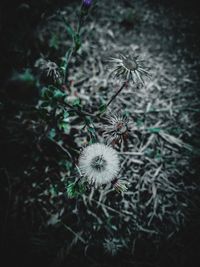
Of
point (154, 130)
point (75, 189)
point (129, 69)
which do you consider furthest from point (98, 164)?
point (154, 130)

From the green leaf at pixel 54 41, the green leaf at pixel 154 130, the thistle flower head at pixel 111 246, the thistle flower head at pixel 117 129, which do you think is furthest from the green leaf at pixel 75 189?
the green leaf at pixel 54 41

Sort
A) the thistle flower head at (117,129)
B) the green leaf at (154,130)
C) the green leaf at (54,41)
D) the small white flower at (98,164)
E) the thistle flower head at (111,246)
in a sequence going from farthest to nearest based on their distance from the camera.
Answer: the green leaf at (54,41) → the green leaf at (154,130) → the thistle flower head at (111,246) → the thistle flower head at (117,129) → the small white flower at (98,164)

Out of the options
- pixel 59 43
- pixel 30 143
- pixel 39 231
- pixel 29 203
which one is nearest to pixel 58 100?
pixel 30 143

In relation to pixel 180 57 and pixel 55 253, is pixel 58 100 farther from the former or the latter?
pixel 180 57

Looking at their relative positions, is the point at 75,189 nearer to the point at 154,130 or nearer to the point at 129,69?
the point at 129,69

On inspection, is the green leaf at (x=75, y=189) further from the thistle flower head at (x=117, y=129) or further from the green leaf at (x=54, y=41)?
the green leaf at (x=54, y=41)

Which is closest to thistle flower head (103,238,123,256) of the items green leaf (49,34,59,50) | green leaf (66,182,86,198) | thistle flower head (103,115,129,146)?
green leaf (66,182,86,198)

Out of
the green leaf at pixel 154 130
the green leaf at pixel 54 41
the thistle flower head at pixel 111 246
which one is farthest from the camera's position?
the green leaf at pixel 54 41

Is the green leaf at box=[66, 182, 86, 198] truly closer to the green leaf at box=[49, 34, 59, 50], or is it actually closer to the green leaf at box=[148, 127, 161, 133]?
the green leaf at box=[148, 127, 161, 133]

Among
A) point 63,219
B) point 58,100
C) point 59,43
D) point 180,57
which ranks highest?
point 180,57
